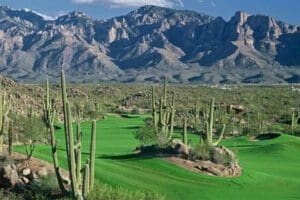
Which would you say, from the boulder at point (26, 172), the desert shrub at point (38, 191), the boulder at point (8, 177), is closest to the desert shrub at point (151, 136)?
the boulder at point (26, 172)

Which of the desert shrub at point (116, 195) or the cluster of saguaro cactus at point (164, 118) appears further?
the cluster of saguaro cactus at point (164, 118)

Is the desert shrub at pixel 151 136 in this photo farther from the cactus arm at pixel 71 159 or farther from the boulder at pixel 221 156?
the cactus arm at pixel 71 159

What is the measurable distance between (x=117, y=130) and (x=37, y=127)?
1740 inches

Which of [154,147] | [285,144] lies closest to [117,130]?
[285,144]

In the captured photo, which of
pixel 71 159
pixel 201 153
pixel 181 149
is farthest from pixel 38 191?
pixel 201 153

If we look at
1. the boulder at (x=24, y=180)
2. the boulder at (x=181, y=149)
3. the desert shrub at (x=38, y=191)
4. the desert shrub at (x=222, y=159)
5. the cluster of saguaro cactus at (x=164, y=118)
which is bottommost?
the desert shrub at (x=38, y=191)

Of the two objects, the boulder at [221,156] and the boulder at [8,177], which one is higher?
the boulder at [221,156]

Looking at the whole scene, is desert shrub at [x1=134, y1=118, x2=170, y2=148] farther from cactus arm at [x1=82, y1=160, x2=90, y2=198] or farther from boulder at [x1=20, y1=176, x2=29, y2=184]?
cactus arm at [x1=82, y1=160, x2=90, y2=198]

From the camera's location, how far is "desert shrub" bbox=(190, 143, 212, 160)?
49938mm

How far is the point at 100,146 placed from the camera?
70812 mm

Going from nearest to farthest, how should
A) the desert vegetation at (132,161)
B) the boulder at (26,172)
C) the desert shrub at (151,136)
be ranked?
1. the desert vegetation at (132,161)
2. the boulder at (26,172)
3. the desert shrub at (151,136)

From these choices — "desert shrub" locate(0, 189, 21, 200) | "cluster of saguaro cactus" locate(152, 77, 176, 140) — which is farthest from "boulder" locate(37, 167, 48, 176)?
"cluster of saguaro cactus" locate(152, 77, 176, 140)

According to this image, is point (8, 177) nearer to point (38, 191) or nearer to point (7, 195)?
point (7, 195)

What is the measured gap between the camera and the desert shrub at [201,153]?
4994 cm
